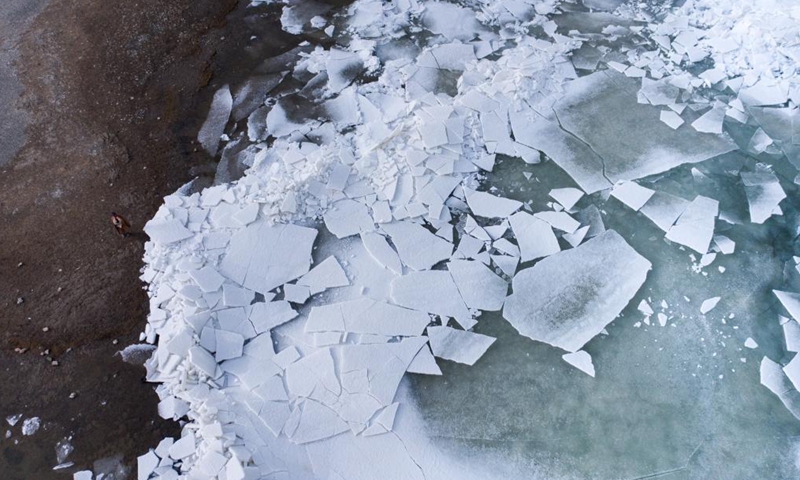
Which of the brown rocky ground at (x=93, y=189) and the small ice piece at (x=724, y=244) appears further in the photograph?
the small ice piece at (x=724, y=244)

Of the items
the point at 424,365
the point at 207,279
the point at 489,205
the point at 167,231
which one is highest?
the point at 167,231

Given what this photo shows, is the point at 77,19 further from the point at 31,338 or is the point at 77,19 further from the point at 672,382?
the point at 672,382

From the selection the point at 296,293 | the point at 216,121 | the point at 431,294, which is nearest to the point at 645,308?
the point at 431,294

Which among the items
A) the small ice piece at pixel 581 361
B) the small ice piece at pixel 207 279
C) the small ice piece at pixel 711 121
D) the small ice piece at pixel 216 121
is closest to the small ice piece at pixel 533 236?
the small ice piece at pixel 581 361

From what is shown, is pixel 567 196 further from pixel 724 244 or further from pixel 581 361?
pixel 581 361

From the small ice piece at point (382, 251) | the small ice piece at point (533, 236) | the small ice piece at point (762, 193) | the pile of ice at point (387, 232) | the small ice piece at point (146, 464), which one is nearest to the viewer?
the small ice piece at point (146, 464)

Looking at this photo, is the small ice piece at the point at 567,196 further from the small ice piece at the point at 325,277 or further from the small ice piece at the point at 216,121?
the small ice piece at the point at 216,121

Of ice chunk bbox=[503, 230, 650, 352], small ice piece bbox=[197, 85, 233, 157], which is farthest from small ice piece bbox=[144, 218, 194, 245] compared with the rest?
ice chunk bbox=[503, 230, 650, 352]
